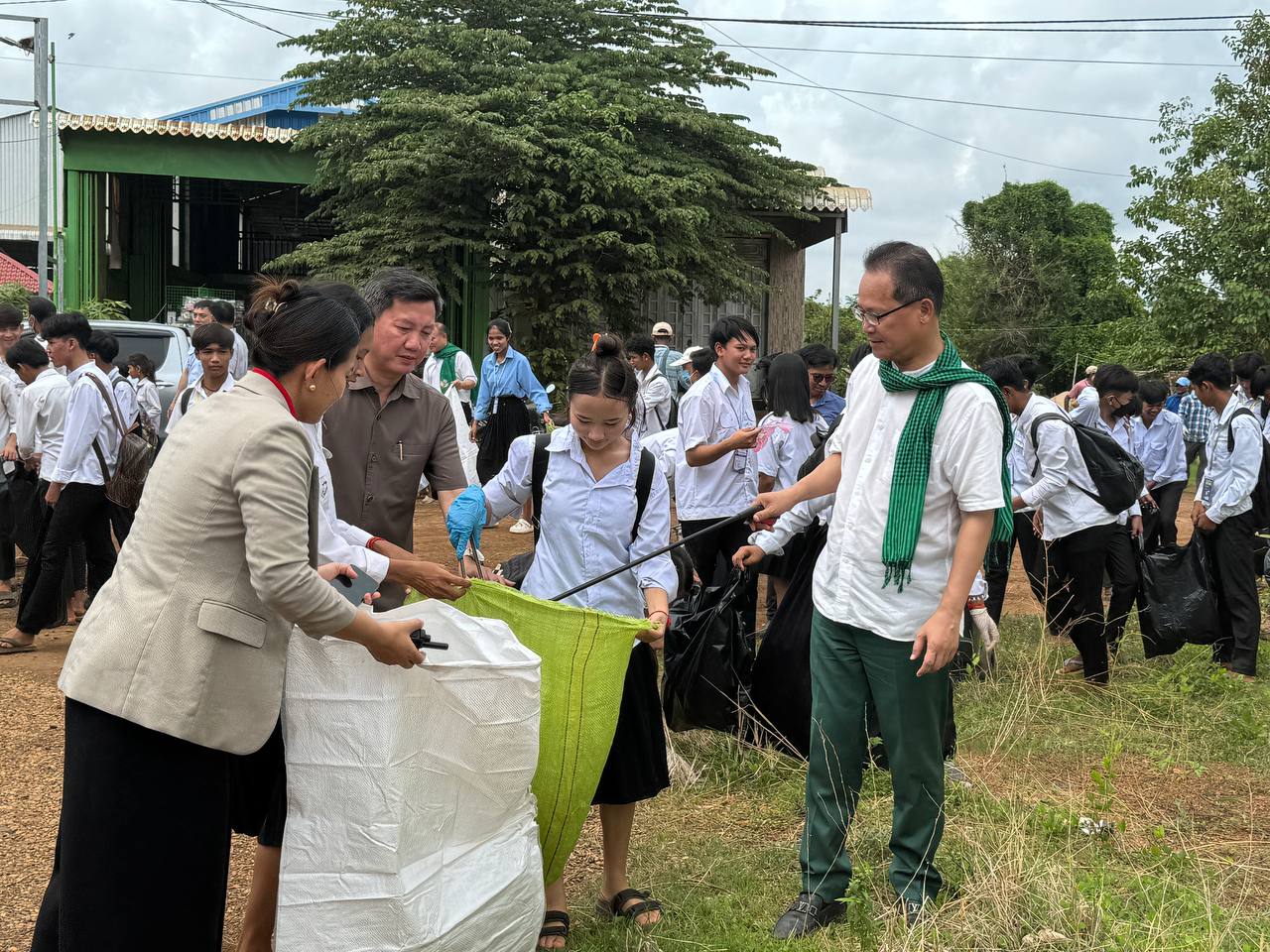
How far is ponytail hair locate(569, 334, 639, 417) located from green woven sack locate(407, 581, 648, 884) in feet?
2.02

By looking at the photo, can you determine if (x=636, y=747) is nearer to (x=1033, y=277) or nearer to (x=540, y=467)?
(x=540, y=467)

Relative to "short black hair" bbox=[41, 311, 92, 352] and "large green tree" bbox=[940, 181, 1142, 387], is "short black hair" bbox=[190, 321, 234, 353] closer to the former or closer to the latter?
"short black hair" bbox=[41, 311, 92, 352]

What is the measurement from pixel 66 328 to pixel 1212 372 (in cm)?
635

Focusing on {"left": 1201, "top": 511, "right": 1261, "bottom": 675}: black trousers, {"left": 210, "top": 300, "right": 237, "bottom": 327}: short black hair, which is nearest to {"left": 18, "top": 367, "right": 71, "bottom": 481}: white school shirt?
{"left": 210, "top": 300, "right": 237, "bottom": 327}: short black hair

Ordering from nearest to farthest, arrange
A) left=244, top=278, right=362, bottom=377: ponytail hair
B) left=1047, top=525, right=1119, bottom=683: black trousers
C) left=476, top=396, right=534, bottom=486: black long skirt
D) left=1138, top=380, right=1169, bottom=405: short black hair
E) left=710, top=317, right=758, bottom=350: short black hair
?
left=244, top=278, right=362, bottom=377: ponytail hair
left=710, top=317, right=758, bottom=350: short black hair
left=1047, top=525, right=1119, bottom=683: black trousers
left=1138, top=380, right=1169, bottom=405: short black hair
left=476, top=396, right=534, bottom=486: black long skirt

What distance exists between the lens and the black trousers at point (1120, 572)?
6.36 m

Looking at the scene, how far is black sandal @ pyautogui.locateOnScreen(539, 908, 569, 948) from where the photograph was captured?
3.21m

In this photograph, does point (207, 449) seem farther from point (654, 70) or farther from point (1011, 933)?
point (654, 70)

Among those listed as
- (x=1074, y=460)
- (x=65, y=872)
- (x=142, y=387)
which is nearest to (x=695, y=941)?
(x=65, y=872)

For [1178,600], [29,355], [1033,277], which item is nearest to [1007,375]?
[1178,600]

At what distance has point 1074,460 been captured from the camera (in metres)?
6.04

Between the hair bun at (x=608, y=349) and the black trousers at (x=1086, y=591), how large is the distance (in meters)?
3.54

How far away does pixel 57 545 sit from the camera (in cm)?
635

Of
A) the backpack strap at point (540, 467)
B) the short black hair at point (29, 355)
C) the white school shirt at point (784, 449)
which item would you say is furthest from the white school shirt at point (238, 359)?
the backpack strap at point (540, 467)
